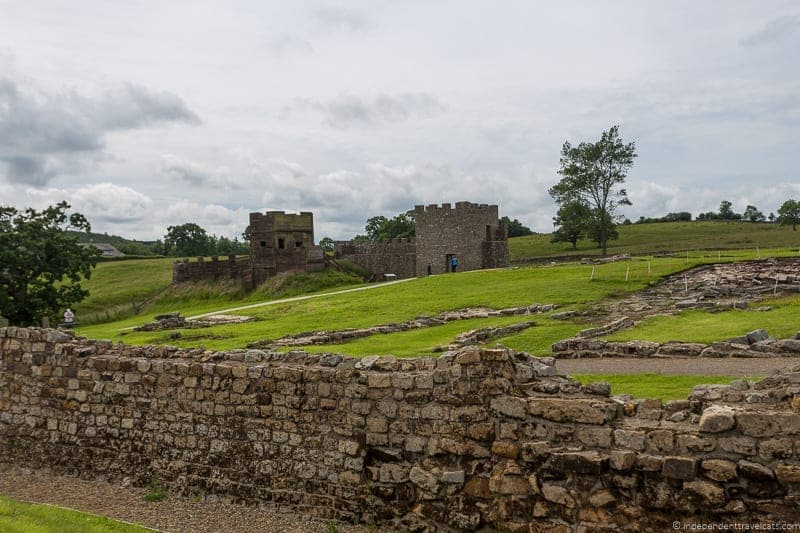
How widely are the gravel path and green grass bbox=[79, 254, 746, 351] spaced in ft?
21.5

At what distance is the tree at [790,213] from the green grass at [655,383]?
301ft

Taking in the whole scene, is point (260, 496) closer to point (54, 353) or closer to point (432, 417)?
point (432, 417)

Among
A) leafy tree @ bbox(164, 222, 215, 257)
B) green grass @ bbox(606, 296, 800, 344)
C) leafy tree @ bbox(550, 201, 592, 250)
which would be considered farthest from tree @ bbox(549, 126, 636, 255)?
leafy tree @ bbox(164, 222, 215, 257)

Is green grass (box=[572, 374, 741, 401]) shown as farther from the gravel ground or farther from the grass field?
the gravel ground

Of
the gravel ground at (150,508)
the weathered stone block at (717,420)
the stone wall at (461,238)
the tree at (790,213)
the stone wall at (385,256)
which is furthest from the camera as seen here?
the tree at (790,213)

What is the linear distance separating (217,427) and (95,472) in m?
3.11

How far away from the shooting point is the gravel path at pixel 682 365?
1494 centimetres

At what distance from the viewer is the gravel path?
14938 millimetres

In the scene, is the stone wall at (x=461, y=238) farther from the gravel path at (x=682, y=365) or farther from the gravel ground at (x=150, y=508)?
the gravel ground at (x=150, y=508)

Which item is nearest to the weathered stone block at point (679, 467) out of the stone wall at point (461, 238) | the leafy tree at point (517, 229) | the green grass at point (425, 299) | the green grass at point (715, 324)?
the green grass at point (715, 324)

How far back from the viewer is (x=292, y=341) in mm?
24438

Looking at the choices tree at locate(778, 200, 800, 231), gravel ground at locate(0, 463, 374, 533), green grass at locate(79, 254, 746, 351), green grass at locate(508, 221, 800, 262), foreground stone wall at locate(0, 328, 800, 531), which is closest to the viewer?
foreground stone wall at locate(0, 328, 800, 531)

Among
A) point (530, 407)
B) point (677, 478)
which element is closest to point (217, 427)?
point (530, 407)

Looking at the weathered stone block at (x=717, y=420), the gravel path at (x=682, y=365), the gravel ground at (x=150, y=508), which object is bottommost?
the gravel ground at (x=150, y=508)
